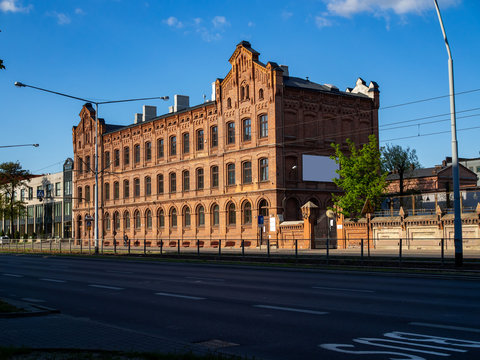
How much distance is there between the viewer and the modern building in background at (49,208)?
82500 millimetres

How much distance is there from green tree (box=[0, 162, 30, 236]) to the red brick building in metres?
27.7

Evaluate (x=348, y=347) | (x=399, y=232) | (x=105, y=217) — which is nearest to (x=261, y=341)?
(x=348, y=347)

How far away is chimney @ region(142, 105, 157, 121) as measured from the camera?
72062 millimetres

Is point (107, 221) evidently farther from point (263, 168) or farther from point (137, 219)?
point (263, 168)

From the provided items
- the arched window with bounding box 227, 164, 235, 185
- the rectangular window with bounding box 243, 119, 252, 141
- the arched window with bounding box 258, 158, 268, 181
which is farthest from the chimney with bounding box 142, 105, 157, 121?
the arched window with bounding box 258, 158, 268, 181

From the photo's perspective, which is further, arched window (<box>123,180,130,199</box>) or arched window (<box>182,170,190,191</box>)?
arched window (<box>123,180,130,199</box>)

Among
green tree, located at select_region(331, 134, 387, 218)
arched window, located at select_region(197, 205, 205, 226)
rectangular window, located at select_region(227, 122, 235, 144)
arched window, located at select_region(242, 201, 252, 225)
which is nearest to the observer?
green tree, located at select_region(331, 134, 387, 218)

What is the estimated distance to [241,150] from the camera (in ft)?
173

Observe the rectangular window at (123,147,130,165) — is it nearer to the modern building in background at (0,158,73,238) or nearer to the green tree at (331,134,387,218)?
the modern building in background at (0,158,73,238)

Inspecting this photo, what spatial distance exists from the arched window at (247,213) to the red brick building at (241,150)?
0.09 m

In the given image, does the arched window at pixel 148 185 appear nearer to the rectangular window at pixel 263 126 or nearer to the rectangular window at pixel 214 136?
the rectangular window at pixel 214 136

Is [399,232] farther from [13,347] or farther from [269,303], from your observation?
[13,347]

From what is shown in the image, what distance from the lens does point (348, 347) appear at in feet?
24.3

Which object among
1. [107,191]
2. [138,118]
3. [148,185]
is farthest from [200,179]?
[138,118]
